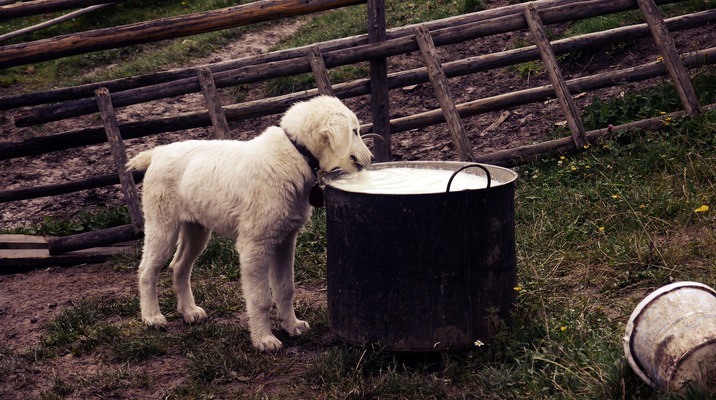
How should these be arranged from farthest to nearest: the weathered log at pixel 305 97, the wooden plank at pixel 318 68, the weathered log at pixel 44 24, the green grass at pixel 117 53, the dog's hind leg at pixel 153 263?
the weathered log at pixel 44 24, the green grass at pixel 117 53, the weathered log at pixel 305 97, the wooden plank at pixel 318 68, the dog's hind leg at pixel 153 263

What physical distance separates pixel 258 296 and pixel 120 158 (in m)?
2.81

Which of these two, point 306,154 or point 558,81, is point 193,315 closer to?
point 306,154

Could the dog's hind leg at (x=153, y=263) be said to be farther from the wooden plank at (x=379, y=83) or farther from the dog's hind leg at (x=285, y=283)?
the wooden plank at (x=379, y=83)

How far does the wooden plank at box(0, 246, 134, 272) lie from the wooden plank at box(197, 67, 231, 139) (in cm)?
131

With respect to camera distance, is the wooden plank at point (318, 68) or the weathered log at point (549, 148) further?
the weathered log at point (549, 148)

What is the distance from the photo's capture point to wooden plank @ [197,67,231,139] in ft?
24.7

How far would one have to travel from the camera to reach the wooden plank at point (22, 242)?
767 cm

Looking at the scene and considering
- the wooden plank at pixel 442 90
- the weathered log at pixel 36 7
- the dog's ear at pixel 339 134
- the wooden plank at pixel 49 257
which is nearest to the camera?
the dog's ear at pixel 339 134

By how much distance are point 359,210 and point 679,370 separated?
1802 mm

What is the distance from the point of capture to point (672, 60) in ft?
27.1

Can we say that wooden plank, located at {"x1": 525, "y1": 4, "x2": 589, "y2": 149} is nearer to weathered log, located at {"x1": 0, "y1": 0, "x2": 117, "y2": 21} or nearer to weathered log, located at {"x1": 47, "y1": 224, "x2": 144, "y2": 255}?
weathered log, located at {"x1": 47, "y1": 224, "x2": 144, "y2": 255}

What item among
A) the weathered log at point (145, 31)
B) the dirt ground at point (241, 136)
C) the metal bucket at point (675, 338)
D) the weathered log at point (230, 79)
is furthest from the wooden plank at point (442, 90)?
the metal bucket at point (675, 338)

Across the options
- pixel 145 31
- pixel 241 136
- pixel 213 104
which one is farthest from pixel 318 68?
pixel 241 136

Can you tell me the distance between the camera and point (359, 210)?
4.59m
